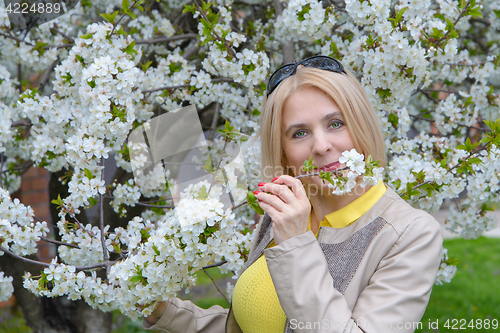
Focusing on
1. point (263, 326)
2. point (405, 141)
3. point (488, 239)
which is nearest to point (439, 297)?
point (488, 239)

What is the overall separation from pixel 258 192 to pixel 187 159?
0.63m

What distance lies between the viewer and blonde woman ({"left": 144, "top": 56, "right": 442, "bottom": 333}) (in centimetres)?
127

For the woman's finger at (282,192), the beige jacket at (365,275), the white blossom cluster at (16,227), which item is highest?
the woman's finger at (282,192)

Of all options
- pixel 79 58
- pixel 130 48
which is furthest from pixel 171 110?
pixel 79 58

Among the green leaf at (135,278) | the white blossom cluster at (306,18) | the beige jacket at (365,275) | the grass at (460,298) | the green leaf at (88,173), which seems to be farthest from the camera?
the grass at (460,298)

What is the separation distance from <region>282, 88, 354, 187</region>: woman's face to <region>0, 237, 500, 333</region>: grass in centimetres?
266

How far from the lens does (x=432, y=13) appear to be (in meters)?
2.41

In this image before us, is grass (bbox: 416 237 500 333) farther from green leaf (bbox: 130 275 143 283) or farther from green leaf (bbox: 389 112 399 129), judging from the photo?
green leaf (bbox: 130 275 143 283)

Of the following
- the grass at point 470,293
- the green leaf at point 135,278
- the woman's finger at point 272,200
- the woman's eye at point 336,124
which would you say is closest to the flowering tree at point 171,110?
the green leaf at point 135,278

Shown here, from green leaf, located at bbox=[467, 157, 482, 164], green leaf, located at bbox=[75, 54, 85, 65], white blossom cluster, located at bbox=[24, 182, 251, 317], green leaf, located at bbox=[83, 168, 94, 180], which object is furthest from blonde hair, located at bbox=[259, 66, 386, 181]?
green leaf, located at bbox=[75, 54, 85, 65]

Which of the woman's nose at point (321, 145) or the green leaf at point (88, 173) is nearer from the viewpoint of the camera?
the woman's nose at point (321, 145)

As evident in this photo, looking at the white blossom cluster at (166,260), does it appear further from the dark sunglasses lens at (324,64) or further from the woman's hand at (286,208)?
the dark sunglasses lens at (324,64)

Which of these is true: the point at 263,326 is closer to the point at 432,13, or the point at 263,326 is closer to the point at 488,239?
the point at 432,13

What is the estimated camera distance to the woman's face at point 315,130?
159 centimetres
